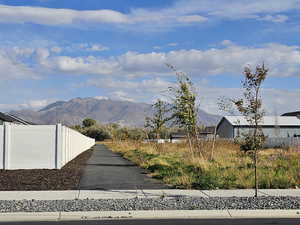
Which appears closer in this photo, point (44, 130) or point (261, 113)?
point (261, 113)

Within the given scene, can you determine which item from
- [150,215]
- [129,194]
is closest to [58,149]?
[129,194]

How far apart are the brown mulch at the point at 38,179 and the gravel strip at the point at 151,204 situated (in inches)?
123

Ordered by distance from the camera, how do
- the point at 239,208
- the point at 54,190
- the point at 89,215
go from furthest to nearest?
the point at 54,190, the point at 239,208, the point at 89,215

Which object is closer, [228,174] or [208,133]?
[228,174]

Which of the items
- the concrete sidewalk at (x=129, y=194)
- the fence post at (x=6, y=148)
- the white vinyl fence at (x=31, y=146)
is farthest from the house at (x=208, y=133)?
the concrete sidewalk at (x=129, y=194)

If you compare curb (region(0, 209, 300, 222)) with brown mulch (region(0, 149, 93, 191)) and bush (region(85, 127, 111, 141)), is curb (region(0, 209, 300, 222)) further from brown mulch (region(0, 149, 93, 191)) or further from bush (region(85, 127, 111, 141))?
bush (region(85, 127, 111, 141))

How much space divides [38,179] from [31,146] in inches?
145

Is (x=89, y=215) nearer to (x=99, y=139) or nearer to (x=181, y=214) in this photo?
(x=181, y=214)

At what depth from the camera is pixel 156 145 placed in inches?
1586

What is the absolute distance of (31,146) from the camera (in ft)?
69.9

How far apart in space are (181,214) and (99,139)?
11326 centimetres

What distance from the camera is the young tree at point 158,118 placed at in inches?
1550

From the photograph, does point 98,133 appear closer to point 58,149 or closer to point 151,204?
point 58,149

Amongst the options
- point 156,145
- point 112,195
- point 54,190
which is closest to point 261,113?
point 112,195
